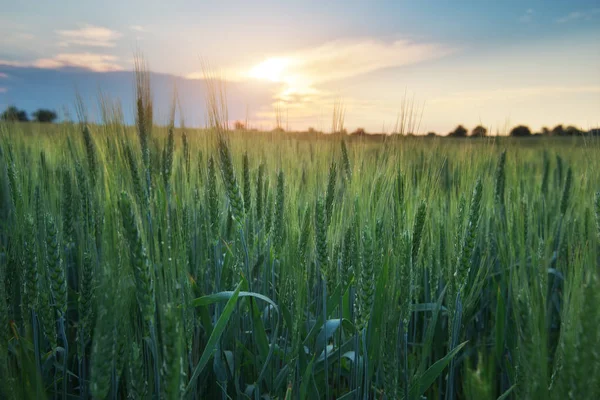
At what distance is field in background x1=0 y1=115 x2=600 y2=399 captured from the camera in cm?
94

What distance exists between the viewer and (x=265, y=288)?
6.49 ft

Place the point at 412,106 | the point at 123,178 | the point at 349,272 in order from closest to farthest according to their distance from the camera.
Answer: the point at 123,178 < the point at 349,272 < the point at 412,106

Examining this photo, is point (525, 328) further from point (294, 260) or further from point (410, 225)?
point (294, 260)

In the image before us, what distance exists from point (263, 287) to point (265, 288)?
1 centimetres

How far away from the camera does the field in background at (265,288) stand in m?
0.94

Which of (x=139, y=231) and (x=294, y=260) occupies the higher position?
(x=139, y=231)

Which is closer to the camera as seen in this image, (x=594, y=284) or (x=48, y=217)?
(x=594, y=284)

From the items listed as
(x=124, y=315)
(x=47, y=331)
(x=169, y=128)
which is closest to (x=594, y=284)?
(x=124, y=315)

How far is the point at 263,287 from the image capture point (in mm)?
1974

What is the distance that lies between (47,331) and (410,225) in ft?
4.04

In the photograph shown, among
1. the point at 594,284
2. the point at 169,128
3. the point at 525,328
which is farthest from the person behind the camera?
the point at 169,128

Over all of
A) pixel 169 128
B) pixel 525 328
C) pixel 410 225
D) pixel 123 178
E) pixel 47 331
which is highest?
pixel 169 128

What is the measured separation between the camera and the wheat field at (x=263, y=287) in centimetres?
94

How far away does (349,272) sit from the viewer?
171 cm
